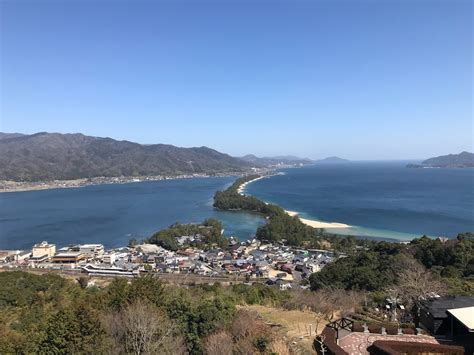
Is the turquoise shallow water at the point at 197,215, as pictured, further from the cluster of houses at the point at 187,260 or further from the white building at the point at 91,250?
the cluster of houses at the point at 187,260

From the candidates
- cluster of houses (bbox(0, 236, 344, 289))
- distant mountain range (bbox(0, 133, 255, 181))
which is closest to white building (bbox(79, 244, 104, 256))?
cluster of houses (bbox(0, 236, 344, 289))

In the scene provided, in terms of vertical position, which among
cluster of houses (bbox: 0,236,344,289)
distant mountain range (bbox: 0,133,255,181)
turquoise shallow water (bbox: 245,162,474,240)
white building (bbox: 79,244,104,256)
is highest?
distant mountain range (bbox: 0,133,255,181)

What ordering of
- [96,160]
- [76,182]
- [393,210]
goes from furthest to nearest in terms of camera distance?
[96,160] → [76,182] → [393,210]

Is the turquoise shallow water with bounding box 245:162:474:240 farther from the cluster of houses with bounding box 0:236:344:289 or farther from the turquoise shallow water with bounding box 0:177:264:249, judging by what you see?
the cluster of houses with bounding box 0:236:344:289

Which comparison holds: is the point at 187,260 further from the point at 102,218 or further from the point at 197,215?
the point at 102,218

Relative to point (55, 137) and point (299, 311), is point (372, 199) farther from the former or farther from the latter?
point (55, 137)

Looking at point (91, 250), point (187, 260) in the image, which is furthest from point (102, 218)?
point (187, 260)

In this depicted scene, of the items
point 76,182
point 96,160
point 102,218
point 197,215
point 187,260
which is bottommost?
point 187,260
